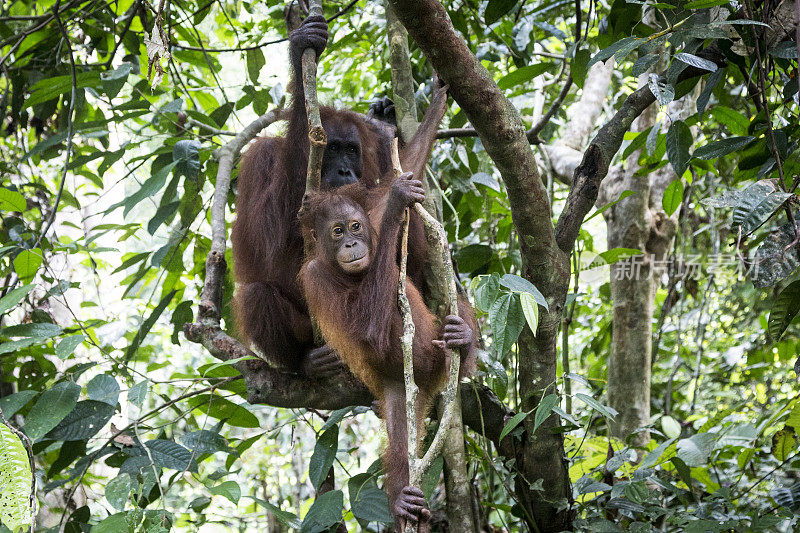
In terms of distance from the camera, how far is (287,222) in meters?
3.61

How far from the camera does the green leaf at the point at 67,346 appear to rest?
101 inches

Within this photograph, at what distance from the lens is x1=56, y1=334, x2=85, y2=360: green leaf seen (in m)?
2.56

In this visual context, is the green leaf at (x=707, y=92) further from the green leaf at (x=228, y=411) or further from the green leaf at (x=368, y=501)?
the green leaf at (x=228, y=411)

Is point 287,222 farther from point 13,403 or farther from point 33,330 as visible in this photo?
point 13,403

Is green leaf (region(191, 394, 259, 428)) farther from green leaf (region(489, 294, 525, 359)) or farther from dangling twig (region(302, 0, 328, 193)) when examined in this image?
green leaf (region(489, 294, 525, 359))

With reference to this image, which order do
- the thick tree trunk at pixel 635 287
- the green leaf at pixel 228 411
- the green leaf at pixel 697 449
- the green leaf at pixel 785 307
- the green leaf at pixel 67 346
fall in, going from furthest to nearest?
1. the thick tree trunk at pixel 635 287
2. the green leaf at pixel 228 411
3. the green leaf at pixel 697 449
4. the green leaf at pixel 67 346
5. the green leaf at pixel 785 307

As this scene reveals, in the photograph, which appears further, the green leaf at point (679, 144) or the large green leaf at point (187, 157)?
the large green leaf at point (187, 157)

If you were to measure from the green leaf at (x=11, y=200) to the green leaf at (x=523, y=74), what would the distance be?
87.2 inches

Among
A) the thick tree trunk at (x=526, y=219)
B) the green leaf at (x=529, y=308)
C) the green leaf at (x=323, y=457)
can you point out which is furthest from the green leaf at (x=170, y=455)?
the green leaf at (x=529, y=308)

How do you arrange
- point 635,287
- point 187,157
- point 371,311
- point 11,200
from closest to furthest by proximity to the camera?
point 371,311, point 11,200, point 187,157, point 635,287

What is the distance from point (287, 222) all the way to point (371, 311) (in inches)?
42.4

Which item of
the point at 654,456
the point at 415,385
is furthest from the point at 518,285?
the point at 654,456

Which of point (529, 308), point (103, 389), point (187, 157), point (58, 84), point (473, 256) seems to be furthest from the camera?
point (473, 256)

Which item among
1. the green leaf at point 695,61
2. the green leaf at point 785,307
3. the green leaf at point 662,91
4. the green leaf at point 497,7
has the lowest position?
the green leaf at point 785,307
